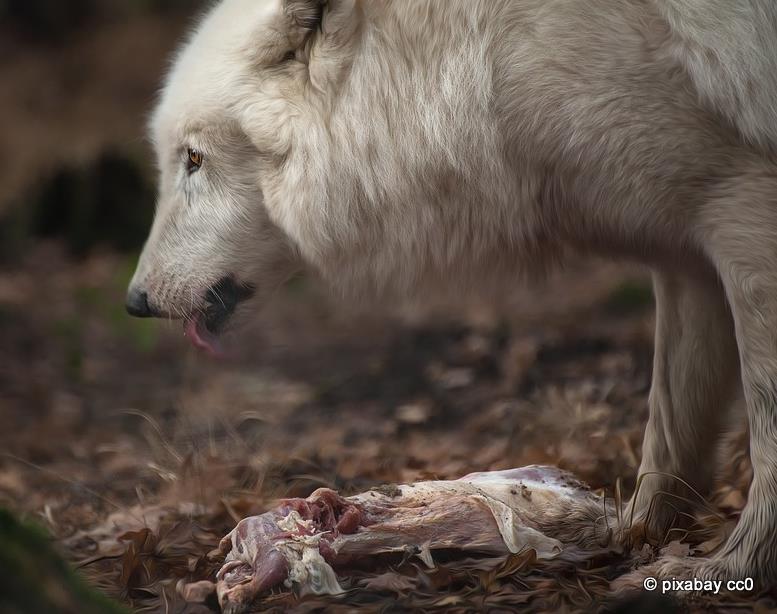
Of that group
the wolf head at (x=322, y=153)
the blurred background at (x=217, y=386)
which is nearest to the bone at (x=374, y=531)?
the blurred background at (x=217, y=386)

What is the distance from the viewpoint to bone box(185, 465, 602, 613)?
3.06 metres

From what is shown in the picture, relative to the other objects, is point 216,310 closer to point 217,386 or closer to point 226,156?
point 226,156

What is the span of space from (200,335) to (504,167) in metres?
1.29

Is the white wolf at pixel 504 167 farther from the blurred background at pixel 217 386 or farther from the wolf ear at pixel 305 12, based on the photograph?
the blurred background at pixel 217 386

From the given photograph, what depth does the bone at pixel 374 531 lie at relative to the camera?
3.06 meters

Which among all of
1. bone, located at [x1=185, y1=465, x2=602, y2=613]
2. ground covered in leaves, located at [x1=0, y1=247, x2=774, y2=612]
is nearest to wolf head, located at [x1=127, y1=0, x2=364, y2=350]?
ground covered in leaves, located at [x1=0, y1=247, x2=774, y2=612]

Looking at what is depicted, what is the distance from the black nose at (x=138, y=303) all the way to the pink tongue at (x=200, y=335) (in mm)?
145

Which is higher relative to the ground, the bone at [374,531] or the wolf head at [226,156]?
the wolf head at [226,156]

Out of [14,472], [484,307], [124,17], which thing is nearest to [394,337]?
[484,307]

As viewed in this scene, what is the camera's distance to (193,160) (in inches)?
144

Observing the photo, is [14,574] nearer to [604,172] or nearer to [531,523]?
[531,523]

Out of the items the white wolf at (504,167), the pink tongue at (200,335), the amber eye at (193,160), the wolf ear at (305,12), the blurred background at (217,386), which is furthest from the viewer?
the blurred background at (217,386)

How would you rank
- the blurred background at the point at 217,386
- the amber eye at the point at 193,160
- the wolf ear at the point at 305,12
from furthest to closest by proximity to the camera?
the blurred background at the point at 217,386
the amber eye at the point at 193,160
the wolf ear at the point at 305,12

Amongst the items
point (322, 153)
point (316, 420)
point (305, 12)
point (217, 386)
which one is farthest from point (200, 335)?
point (217, 386)
